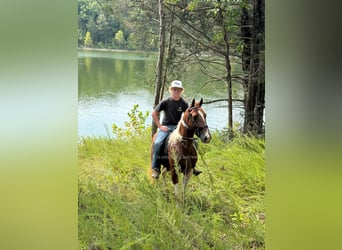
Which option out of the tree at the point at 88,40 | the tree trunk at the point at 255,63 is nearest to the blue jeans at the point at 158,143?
the tree trunk at the point at 255,63

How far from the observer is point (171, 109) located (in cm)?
240

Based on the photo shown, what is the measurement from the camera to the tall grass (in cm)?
234

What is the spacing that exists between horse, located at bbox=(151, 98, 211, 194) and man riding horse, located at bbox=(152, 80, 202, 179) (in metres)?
0.02

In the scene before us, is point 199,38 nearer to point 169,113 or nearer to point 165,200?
point 169,113

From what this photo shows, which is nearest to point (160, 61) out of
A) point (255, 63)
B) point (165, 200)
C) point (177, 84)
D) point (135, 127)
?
point (177, 84)

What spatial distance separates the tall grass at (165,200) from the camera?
234 centimetres

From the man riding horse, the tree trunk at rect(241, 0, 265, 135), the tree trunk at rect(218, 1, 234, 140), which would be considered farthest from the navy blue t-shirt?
Answer: the tree trunk at rect(241, 0, 265, 135)

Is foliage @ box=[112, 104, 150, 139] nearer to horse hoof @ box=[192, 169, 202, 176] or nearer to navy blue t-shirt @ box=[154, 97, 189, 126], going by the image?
navy blue t-shirt @ box=[154, 97, 189, 126]
